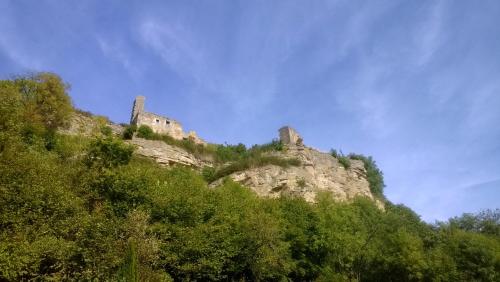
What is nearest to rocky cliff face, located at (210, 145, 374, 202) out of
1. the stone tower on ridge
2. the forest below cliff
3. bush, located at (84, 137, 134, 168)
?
the forest below cliff

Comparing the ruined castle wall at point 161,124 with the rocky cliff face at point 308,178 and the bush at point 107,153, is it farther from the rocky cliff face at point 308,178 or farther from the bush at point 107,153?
the bush at point 107,153

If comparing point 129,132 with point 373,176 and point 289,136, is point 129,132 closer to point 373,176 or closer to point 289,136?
point 289,136

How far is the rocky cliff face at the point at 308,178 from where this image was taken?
132 feet

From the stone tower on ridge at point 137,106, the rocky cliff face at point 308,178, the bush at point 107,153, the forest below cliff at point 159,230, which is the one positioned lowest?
the forest below cliff at point 159,230

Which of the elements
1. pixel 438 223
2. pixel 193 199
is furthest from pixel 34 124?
pixel 438 223

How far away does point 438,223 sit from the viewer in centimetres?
3478

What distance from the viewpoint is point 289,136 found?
50.2 m

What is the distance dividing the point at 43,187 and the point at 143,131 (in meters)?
21.2

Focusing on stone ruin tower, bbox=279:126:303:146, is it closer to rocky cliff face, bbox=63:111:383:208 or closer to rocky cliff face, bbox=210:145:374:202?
rocky cliff face, bbox=63:111:383:208

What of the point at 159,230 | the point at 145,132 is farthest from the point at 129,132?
the point at 159,230

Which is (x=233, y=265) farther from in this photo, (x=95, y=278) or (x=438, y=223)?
(x=438, y=223)

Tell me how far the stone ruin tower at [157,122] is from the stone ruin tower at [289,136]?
9435 millimetres

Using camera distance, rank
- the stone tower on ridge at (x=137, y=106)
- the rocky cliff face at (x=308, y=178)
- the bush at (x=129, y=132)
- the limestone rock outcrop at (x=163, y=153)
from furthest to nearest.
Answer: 1. the stone tower on ridge at (x=137, y=106)
2. the bush at (x=129, y=132)
3. the rocky cliff face at (x=308, y=178)
4. the limestone rock outcrop at (x=163, y=153)

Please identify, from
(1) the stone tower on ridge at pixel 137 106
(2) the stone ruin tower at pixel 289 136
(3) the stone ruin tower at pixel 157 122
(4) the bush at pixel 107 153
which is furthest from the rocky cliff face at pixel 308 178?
(1) the stone tower on ridge at pixel 137 106
